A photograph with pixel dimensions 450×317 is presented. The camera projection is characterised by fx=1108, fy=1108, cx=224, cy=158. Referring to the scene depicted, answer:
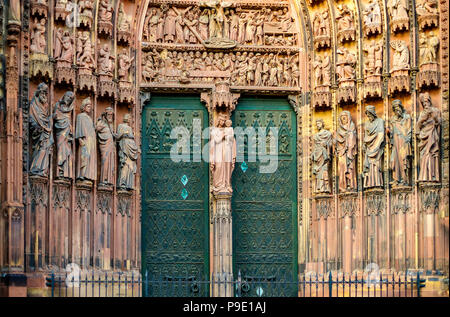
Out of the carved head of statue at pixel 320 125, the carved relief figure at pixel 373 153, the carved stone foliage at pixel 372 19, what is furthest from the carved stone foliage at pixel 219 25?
the carved relief figure at pixel 373 153

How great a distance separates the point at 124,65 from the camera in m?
22.9

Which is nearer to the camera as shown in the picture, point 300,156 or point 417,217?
point 417,217

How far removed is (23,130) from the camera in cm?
2077

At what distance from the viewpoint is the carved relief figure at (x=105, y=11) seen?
74.2 feet

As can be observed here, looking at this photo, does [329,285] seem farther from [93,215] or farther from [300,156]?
[93,215]

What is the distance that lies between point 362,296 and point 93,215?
216 inches

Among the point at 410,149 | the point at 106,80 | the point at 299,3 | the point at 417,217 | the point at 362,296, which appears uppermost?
the point at 299,3

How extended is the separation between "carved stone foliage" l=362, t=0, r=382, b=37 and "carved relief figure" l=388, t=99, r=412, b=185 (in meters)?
1.65

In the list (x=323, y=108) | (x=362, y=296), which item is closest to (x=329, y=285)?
(x=362, y=296)

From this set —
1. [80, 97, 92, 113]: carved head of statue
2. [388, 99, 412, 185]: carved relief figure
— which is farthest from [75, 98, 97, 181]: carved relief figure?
[388, 99, 412, 185]: carved relief figure

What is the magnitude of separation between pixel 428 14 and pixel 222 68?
447cm

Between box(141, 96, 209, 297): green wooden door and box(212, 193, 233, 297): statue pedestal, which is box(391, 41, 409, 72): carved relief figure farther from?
box(212, 193, 233, 297): statue pedestal

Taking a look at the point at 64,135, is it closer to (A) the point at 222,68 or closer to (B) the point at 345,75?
(A) the point at 222,68

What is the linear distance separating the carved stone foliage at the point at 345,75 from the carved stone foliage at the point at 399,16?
113 cm
